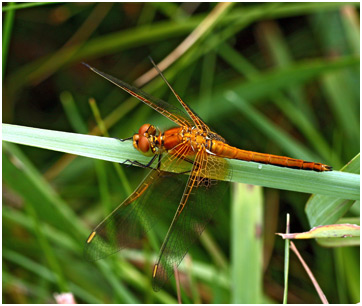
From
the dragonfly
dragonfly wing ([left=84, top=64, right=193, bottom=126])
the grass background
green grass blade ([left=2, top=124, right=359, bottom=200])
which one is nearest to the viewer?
green grass blade ([left=2, top=124, right=359, bottom=200])

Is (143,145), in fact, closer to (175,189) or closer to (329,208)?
(175,189)

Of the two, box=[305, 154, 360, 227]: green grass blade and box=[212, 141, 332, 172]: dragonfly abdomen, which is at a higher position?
box=[212, 141, 332, 172]: dragonfly abdomen

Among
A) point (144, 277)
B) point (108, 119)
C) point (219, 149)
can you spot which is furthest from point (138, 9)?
point (144, 277)

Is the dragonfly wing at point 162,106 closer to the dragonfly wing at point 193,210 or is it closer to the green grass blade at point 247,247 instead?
the dragonfly wing at point 193,210

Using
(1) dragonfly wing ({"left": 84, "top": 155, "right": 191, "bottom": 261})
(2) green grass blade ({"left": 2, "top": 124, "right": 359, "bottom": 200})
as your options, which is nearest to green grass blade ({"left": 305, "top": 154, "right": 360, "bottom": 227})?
(2) green grass blade ({"left": 2, "top": 124, "right": 359, "bottom": 200})

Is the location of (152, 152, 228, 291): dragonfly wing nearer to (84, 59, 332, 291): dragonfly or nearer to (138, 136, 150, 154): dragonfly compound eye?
(84, 59, 332, 291): dragonfly

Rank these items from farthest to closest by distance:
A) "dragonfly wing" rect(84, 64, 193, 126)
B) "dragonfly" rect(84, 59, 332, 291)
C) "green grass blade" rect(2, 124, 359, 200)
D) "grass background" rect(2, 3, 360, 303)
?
"grass background" rect(2, 3, 360, 303) → "dragonfly wing" rect(84, 64, 193, 126) → "dragonfly" rect(84, 59, 332, 291) → "green grass blade" rect(2, 124, 359, 200)

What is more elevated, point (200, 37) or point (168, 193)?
point (200, 37)

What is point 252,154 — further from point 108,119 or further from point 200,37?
point 108,119
